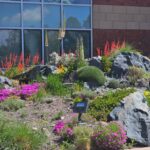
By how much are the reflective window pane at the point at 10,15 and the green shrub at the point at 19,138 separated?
1106cm

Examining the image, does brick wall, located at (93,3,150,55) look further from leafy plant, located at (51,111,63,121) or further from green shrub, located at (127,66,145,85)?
leafy plant, located at (51,111,63,121)

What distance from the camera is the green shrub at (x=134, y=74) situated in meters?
15.2

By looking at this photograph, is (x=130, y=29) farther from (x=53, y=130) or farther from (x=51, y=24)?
(x=53, y=130)

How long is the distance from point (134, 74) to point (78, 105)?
18.3ft

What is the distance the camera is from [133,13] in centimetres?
2272

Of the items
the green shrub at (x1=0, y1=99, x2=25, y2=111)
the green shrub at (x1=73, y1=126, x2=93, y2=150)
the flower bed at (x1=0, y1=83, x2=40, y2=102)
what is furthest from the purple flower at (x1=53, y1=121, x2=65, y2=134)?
the flower bed at (x1=0, y1=83, x2=40, y2=102)

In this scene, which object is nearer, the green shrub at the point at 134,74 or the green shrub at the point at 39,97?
the green shrub at the point at 39,97

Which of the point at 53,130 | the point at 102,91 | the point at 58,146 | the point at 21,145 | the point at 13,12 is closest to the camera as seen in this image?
the point at 21,145

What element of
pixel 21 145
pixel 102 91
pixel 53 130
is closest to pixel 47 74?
pixel 102 91

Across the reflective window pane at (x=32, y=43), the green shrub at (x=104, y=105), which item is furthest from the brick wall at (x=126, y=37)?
the green shrub at (x=104, y=105)

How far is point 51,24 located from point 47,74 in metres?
4.75

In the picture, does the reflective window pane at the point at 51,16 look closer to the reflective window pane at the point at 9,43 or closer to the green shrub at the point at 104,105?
the reflective window pane at the point at 9,43

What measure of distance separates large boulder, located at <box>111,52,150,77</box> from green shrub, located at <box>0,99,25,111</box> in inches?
186

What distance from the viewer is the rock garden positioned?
929 centimetres
